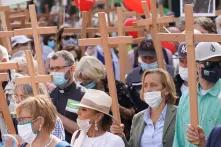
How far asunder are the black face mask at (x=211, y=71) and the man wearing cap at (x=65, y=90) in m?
1.74

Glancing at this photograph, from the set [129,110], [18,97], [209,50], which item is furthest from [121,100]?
[209,50]

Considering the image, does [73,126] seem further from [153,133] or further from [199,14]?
[199,14]

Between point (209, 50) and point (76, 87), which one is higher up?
point (209, 50)

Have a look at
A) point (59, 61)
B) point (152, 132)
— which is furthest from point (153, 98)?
point (59, 61)

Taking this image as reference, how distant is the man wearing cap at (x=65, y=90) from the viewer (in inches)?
283

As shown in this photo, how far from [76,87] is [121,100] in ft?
1.36

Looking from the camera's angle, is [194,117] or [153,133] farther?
[153,133]

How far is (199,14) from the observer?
7684 mm

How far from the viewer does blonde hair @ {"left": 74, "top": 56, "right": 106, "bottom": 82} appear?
23.9 ft

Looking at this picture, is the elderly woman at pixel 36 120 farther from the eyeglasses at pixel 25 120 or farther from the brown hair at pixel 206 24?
the brown hair at pixel 206 24

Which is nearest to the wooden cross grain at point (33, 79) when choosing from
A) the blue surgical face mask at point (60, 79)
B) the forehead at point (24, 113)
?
the blue surgical face mask at point (60, 79)

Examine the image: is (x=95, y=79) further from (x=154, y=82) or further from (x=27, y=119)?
(x=27, y=119)

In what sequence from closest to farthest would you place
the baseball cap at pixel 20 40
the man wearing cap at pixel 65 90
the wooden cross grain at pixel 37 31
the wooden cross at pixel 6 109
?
the wooden cross at pixel 6 109 < the man wearing cap at pixel 65 90 < the wooden cross grain at pixel 37 31 < the baseball cap at pixel 20 40

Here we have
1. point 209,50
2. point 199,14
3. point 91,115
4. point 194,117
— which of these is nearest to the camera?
point 194,117
